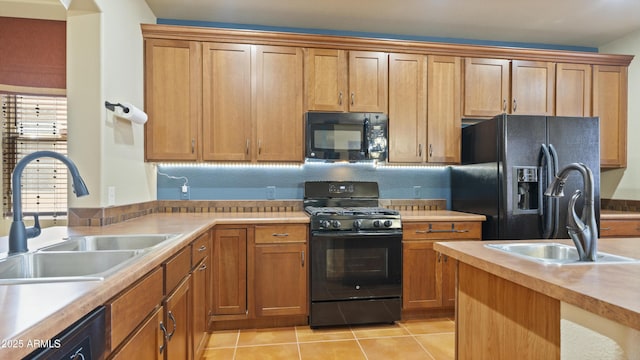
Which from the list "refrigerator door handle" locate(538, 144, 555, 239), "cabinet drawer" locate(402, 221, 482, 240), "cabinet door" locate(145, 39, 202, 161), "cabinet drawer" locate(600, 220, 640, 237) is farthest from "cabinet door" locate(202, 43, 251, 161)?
"cabinet drawer" locate(600, 220, 640, 237)

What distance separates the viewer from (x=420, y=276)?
9.29 feet

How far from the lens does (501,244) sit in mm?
1535

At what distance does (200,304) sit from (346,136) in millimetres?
1796

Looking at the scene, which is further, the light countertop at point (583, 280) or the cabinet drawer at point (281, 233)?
the cabinet drawer at point (281, 233)

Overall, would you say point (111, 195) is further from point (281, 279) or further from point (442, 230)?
point (442, 230)

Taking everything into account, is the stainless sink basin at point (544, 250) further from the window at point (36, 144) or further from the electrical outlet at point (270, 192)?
the window at point (36, 144)

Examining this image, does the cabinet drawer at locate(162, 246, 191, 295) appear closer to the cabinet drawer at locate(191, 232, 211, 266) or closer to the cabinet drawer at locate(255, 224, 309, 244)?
the cabinet drawer at locate(191, 232, 211, 266)

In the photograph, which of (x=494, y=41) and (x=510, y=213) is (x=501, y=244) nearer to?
(x=510, y=213)

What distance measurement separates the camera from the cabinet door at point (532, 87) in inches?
127

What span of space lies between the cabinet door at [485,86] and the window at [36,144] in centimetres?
388

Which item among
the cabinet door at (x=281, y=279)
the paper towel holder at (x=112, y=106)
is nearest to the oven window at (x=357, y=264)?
the cabinet door at (x=281, y=279)

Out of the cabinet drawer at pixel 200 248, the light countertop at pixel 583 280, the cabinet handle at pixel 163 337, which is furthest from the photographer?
the cabinet drawer at pixel 200 248

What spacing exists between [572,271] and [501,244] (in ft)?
1.66

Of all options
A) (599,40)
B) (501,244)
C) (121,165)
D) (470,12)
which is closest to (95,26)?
(121,165)
